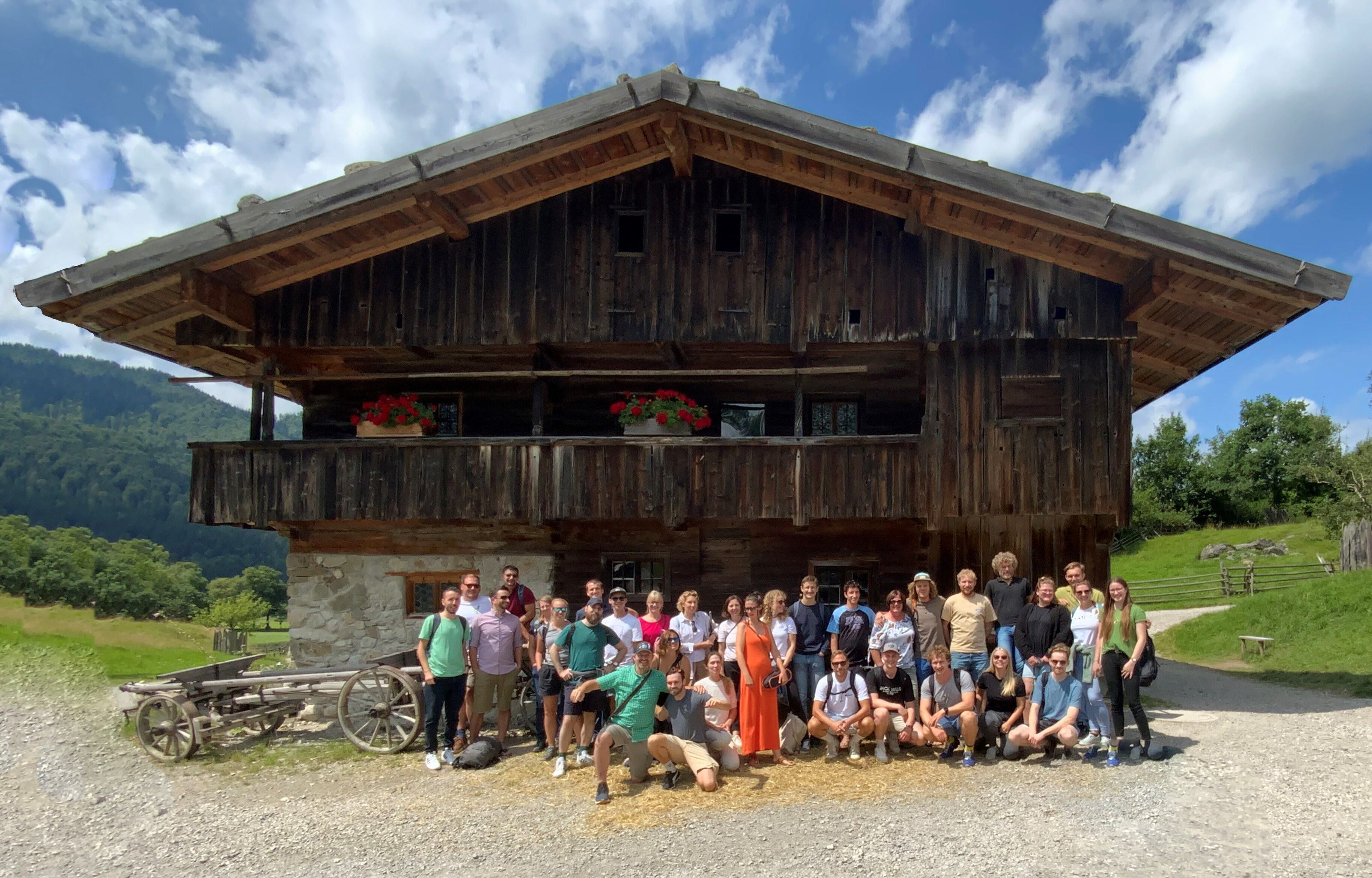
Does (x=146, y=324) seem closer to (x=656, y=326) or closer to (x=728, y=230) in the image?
(x=656, y=326)

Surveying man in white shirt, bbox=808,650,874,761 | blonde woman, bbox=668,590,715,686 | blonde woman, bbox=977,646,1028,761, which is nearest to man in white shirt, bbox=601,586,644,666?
blonde woman, bbox=668,590,715,686

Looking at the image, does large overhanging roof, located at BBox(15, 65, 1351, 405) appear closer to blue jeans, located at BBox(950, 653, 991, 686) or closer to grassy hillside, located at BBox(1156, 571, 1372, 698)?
blue jeans, located at BBox(950, 653, 991, 686)

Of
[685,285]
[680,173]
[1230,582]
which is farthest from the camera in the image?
[1230,582]

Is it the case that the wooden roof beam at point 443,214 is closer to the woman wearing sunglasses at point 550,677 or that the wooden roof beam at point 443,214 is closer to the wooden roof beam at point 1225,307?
the woman wearing sunglasses at point 550,677

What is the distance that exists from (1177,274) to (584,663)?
27.9 ft

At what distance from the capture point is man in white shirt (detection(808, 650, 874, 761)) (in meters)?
9.14

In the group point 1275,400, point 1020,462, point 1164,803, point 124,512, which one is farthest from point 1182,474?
point 124,512

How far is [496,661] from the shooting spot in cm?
994

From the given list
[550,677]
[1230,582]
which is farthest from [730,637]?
[1230,582]

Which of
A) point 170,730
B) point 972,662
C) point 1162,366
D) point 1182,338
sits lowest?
point 170,730

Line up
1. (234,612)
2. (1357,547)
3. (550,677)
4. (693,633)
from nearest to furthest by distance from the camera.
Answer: (550,677)
(693,633)
(1357,547)
(234,612)

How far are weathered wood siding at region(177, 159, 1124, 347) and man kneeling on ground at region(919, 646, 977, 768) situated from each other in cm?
486

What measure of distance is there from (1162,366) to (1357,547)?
57.5 feet

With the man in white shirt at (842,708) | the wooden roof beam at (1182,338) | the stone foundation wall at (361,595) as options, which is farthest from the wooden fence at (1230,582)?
the man in white shirt at (842,708)
